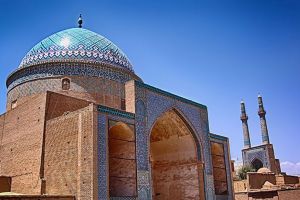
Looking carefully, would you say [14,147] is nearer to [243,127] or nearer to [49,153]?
[49,153]

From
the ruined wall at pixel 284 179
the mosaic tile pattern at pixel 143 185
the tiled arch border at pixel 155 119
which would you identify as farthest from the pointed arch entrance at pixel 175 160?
the ruined wall at pixel 284 179

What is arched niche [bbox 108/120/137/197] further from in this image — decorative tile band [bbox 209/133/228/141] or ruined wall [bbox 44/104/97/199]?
decorative tile band [bbox 209/133/228/141]

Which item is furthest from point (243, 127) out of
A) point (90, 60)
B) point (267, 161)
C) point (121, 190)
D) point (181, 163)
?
point (121, 190)

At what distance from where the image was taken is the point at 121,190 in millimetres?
9922

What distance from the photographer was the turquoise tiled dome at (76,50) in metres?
13.3

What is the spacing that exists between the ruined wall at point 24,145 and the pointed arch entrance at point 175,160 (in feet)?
13.3

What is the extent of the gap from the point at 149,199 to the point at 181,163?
339 centimetres

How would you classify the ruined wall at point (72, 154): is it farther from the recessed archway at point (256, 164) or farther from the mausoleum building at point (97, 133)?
the recessed archway at point (256, 164)

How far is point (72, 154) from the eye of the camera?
9.17 metres

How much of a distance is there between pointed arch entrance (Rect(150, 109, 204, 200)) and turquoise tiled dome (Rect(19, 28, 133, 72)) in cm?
309

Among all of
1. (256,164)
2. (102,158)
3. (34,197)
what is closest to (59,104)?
(102,158)

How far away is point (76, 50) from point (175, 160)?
5.77 meters

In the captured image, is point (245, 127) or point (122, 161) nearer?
point (122, 161)

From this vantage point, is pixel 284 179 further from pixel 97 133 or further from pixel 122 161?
pixel 97 133
